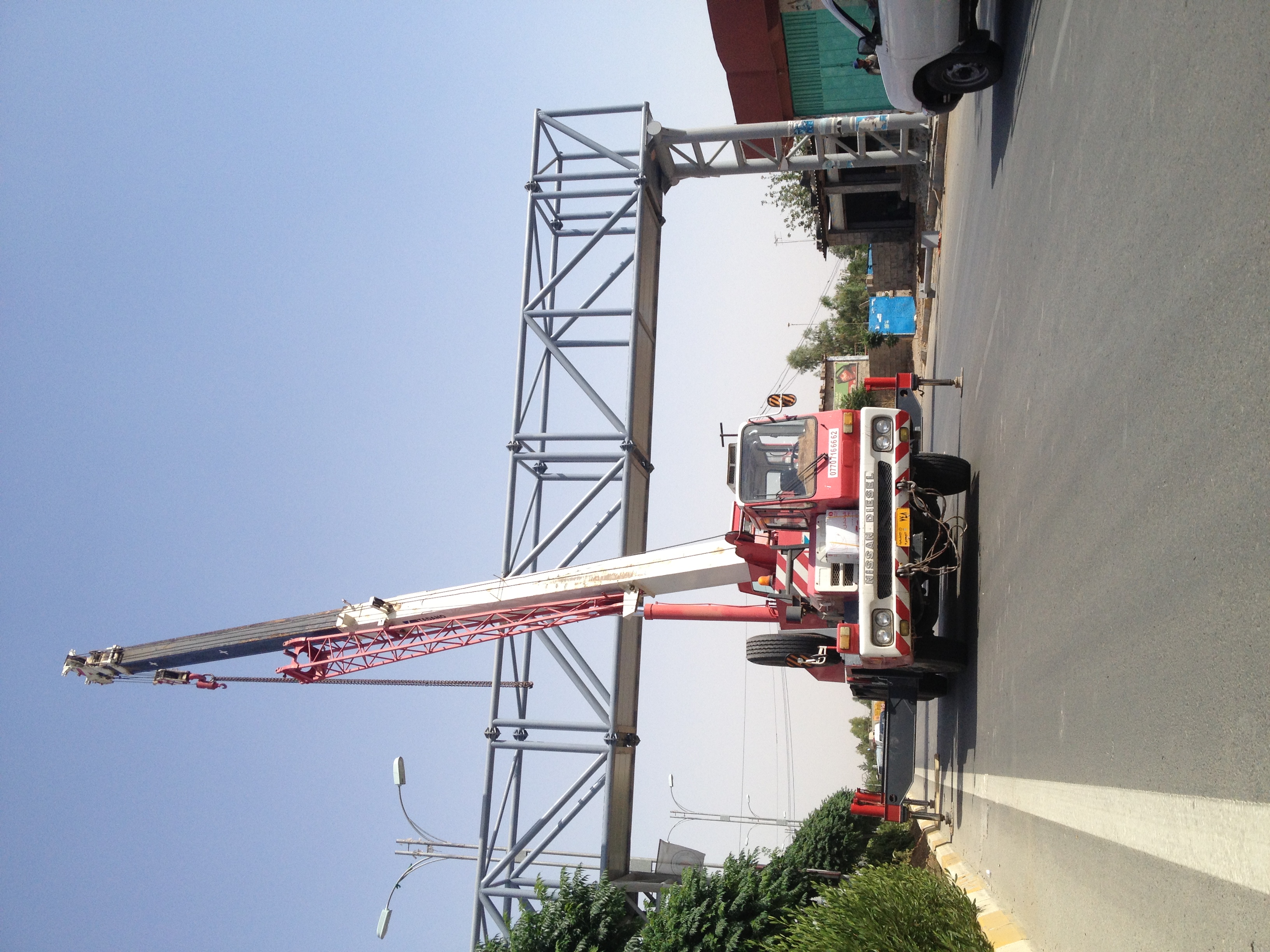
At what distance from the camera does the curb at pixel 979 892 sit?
21.5 feet

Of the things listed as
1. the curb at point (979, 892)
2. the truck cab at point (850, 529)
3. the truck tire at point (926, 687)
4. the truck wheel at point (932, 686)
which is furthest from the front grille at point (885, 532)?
the curb at point (979, 892)

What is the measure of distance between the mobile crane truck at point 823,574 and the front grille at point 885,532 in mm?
13

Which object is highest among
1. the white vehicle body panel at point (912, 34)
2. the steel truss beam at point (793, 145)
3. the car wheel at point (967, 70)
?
the steel truss beam at point (793, 145)

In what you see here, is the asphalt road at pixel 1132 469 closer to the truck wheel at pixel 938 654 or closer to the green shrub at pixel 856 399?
the truck wheel at pixel 938 654

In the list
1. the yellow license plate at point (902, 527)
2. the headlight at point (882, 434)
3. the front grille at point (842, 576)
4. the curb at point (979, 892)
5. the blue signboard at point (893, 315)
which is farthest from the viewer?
the blue signboard at point (893, 315)

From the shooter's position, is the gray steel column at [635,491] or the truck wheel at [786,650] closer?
the truck wheel at [786,650]

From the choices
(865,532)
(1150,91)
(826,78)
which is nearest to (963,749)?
(865,532)

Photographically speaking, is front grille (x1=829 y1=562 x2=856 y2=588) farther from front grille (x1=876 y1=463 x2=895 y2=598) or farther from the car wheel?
the car wheel

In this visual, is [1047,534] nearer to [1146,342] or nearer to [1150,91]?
[1146,342]

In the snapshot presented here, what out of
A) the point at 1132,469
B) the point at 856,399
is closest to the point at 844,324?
the point at 856,399

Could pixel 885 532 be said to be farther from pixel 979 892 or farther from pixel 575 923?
pixel 575 923

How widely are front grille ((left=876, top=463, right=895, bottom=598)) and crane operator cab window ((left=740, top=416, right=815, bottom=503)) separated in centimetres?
99

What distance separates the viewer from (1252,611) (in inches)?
141

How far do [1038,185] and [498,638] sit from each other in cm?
1046
